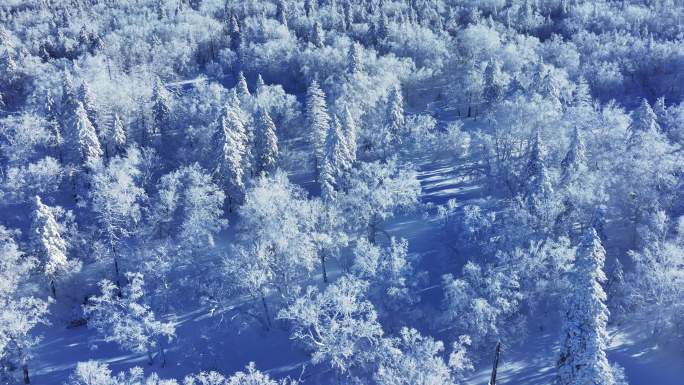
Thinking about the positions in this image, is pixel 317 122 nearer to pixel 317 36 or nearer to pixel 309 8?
pixel 317 36

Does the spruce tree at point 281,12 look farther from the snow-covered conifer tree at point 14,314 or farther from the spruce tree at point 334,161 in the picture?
the snow-covered conifer tree at point 14,314

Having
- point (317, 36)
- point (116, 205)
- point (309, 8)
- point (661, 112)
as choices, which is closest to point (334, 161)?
point (116, 205)

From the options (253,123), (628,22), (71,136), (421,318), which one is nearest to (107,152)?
(71,136)

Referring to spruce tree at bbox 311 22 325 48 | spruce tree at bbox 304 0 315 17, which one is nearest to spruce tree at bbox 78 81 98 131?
spruce tree at bbox 311 22 325 48

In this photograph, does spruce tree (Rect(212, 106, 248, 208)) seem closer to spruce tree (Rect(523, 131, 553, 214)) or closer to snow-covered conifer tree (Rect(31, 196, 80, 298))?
snow-covered conifer tree (Rect(31, 196, 80, 298))

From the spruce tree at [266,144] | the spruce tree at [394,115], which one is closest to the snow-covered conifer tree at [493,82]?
the spruce tree at [394,115]

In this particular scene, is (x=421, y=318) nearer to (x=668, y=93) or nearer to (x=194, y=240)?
(x=194, y=240)
